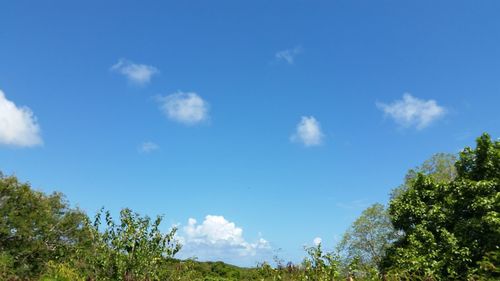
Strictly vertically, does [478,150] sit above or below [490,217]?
above

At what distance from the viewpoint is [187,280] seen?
19.1m

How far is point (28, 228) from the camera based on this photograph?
45.6m

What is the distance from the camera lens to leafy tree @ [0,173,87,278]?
4416 cm

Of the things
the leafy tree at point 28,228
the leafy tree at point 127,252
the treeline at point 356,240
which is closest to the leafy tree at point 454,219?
the treeline at point 356,240

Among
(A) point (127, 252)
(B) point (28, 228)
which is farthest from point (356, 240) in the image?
(A) point (127, 252)

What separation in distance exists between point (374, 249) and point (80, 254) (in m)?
37.3

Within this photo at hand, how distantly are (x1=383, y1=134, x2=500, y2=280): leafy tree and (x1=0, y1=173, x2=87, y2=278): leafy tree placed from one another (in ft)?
92.2

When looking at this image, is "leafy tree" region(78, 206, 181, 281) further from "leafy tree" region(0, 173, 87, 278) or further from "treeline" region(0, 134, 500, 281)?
"leafy tree" region(0, 173, 87, 278)

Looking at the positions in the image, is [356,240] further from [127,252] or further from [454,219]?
[127,252]

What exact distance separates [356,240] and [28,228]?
3042cm

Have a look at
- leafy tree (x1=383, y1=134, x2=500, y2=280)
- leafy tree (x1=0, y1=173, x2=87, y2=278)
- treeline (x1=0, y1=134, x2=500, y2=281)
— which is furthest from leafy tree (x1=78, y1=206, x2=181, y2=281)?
leafy tree (x1=0, y1=173, x2=87, y2=278)

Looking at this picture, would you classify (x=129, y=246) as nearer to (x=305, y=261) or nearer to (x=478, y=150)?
(x=305, y=261)

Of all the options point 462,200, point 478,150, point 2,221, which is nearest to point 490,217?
point 462,200

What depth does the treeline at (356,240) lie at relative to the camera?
1564 cm
